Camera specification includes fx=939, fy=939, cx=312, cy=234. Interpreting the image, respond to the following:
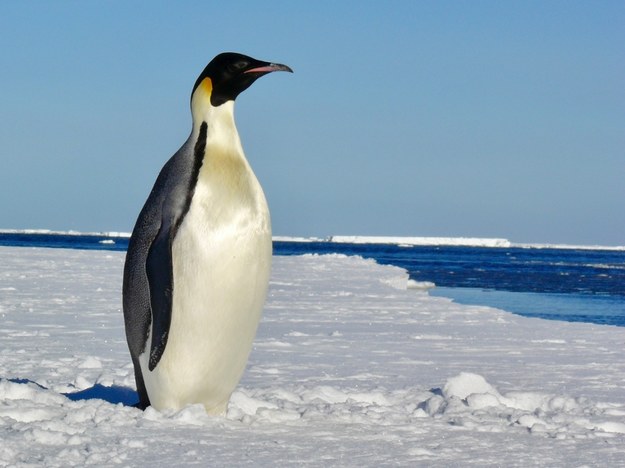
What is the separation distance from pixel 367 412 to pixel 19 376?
2129 mm

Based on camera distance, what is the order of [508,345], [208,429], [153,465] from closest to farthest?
[153,465] < [208,429] < [508,345]

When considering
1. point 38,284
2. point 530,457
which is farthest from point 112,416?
point 38,284

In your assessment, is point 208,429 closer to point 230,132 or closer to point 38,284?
point 230,132

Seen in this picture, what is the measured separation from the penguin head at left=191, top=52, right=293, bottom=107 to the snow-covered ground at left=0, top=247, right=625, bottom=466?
4.27 ft

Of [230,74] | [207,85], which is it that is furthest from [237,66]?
[207,85]

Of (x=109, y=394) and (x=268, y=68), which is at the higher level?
(x=268, y=68)

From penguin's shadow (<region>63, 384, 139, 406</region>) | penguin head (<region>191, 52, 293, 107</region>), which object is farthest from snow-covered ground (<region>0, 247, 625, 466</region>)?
penguin head (<region>191, 52, 293, 107</region>)

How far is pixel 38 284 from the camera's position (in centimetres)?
1330

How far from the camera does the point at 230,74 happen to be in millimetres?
3898

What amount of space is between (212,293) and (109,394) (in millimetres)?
1134

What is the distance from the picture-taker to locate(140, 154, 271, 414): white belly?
3756mm

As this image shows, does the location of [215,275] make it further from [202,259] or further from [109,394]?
[109,394]

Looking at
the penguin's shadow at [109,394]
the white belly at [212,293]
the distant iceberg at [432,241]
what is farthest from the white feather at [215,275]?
the distant iceberg at [432,241]

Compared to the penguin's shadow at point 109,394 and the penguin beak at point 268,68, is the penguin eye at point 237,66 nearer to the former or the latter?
the penguin beak at point 268,68
